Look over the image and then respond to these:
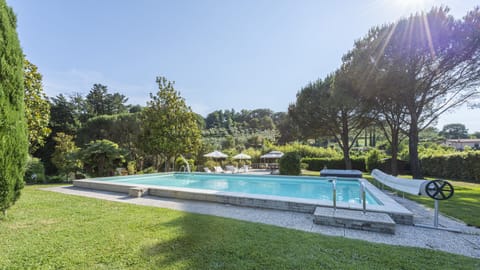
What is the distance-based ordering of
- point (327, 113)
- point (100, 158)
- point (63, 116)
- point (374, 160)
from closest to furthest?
point (100, 158) < point (327, 113) < point (374, 160) < point (63, 116)

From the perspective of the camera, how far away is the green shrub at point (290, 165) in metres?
13.0

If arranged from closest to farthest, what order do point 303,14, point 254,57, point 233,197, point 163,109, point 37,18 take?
point 233,197 → point 37,18 → point 303,14 → point 254,57 → point 163,109

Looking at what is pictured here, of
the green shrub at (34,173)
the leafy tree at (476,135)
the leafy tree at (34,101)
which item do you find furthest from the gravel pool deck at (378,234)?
the leafy tree at (476,135)

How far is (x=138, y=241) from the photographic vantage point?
322 cm

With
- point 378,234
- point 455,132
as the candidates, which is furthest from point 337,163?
point 455,132

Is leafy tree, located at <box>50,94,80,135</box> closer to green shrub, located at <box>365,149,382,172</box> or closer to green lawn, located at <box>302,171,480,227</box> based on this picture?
green lawn, located at <box>302,171,480,227</box>

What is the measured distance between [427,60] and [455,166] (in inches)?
317

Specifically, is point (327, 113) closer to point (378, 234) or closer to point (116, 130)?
point (378, 234)

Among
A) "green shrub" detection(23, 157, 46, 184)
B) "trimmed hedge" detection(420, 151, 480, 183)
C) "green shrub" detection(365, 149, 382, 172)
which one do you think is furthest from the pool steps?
"green shrub" detection(365, 149, 382, 172)

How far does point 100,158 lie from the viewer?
12203 millimetres

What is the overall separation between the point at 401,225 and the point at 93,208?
23.3 ft

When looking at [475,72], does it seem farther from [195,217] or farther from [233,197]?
[195,217]

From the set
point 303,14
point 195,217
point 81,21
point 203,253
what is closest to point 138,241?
point 203,253

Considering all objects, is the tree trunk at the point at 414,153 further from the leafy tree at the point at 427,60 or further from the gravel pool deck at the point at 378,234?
the gravel pool deck at the point at 378,234
